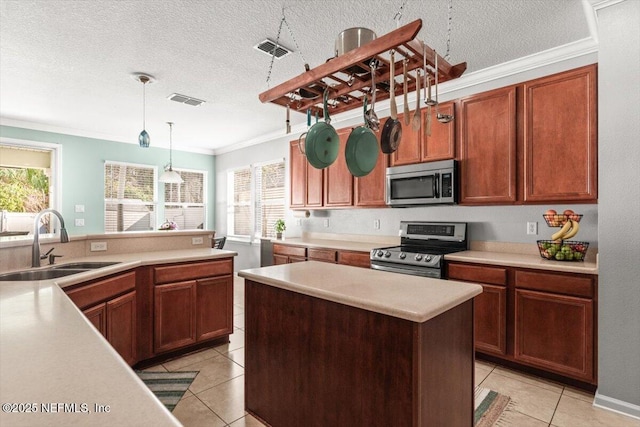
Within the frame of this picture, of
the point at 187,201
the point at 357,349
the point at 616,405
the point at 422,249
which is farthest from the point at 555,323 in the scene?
the point at 187,201

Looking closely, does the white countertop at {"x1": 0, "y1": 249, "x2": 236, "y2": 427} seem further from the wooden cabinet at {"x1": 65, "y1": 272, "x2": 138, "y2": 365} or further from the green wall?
the green wall

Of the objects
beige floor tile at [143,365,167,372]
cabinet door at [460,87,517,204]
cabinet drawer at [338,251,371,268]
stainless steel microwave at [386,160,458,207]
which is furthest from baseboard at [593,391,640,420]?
beige floor tile at [143,365,167,372]

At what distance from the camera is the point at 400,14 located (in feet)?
7.29

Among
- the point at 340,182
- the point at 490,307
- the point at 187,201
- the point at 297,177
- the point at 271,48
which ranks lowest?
the point at 490,307

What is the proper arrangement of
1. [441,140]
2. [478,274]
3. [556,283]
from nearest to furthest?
[556,283]
[478,274]
[441,140]

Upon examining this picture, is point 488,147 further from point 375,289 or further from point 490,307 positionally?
point 375,289

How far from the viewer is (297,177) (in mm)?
5000

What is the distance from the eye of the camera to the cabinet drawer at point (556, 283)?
2.31 metres

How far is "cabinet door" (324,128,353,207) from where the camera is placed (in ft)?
13.9

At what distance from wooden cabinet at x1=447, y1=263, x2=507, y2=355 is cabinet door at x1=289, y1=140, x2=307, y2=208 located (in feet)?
8.69

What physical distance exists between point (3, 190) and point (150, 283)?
4.13m

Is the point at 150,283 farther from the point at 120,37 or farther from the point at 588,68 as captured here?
the point at 588,68

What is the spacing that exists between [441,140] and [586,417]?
2.45m

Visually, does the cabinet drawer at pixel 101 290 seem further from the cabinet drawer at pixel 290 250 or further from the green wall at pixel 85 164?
the green wall at pixel 85 164
